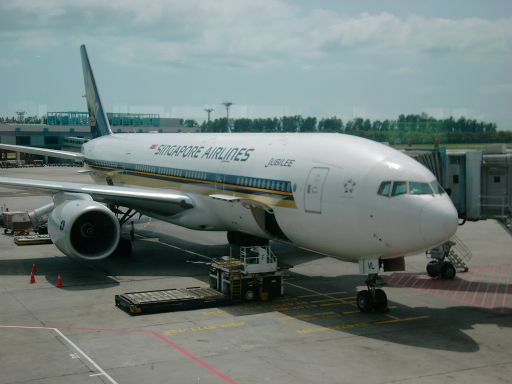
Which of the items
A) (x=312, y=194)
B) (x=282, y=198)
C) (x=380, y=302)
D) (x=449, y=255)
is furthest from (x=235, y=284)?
(x=449, y=255)

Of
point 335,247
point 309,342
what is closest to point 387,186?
point 335,247

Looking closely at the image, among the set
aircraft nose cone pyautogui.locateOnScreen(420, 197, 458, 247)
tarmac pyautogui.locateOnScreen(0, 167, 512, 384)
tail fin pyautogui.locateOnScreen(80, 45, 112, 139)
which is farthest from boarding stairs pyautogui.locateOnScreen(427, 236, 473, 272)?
tail fin pyautogui.locateOnScreen(80, 45, 112, 139)

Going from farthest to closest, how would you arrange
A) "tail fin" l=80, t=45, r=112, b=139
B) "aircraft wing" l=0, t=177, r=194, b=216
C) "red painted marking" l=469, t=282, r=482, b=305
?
"tail fin" l=80, t=45, r=112, b=139 → "aircraft wing" l=0, t=177, r=194, b=216 → "red painted marking" l=469, t=282, r=482, b=305

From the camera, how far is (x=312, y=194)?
19125 millimetres

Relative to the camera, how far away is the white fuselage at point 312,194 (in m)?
17.1

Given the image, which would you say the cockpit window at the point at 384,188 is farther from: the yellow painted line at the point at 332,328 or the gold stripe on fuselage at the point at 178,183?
the yellow painted line at the point at 332,328

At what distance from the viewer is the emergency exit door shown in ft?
62.0

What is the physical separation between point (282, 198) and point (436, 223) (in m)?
5.30

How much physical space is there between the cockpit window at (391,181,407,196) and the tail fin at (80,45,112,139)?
2555 centimetres

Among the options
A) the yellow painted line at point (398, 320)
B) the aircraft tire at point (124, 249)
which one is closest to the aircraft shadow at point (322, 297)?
the yellow painted line at point (398, 320)

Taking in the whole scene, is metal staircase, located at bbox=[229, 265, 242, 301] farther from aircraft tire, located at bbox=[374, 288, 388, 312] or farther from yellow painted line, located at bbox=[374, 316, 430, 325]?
yellow painted line, located at bbox=[374, 316, 430, 325]

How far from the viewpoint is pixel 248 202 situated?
21.7 metres

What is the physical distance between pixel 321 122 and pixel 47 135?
156ft

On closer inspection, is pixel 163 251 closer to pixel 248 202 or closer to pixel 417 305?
pixel 248 202
